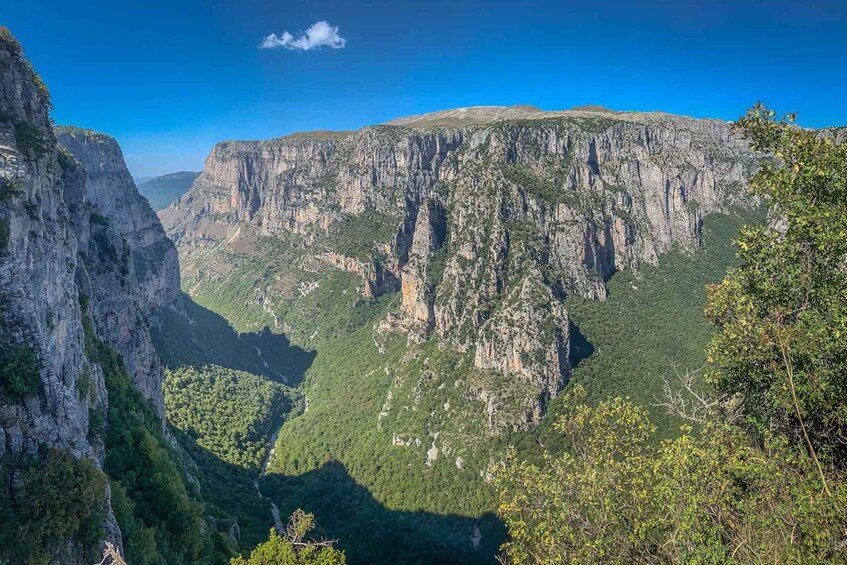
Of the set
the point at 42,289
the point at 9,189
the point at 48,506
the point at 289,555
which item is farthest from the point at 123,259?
Answer: the point at 289,555

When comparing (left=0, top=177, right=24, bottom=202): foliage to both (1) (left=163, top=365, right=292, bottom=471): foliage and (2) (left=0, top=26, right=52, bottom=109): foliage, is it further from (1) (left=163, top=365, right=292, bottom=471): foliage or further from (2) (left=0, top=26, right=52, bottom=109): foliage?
(1) (left=163, top=365, right=292, bottom=471): foliage

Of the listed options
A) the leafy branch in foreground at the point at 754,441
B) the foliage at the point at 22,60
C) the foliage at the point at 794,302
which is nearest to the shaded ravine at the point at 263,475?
the foliage at the point at 22,60

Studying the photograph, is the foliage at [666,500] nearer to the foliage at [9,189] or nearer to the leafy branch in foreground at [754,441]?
the leafy branch in foreground at [754,441]

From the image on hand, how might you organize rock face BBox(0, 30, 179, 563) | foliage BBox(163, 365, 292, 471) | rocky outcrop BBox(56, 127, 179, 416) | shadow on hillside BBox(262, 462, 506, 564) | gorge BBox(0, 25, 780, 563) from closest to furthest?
rock face BBox(0, 30, 179, 563) < gorge BBox(0, 25, 780, 563) < rocky outcrop BBox(56, 127, 179, 416) < shadow on hillside BBox(262, 462, 506, 564) < foliage BBox(163, 365, 292, 471)

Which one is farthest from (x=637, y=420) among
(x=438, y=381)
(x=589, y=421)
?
(x=438, y=381)

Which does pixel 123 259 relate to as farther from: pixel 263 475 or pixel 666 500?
pixel 666 500

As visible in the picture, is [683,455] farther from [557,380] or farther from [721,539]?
[557,380]

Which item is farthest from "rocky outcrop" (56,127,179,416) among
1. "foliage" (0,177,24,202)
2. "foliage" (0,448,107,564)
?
"foliage" (0,448,107,564)
